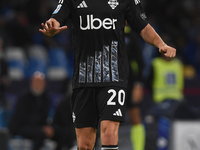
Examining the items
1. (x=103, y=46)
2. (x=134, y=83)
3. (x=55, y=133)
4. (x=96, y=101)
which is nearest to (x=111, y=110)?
(x=96, y=101)

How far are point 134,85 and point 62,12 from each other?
2786 mm

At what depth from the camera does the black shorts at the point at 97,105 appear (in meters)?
4.33

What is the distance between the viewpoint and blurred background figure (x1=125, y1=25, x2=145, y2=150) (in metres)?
6.93

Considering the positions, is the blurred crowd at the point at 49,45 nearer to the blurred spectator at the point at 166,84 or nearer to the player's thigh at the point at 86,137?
the blurred spectator at the point at 166,84

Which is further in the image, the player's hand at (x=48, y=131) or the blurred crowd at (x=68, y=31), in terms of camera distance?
the blurred crowd at (x=68, y=31)

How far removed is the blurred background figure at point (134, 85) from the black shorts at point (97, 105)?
2382 millimetres

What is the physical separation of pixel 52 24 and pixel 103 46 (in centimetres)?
54

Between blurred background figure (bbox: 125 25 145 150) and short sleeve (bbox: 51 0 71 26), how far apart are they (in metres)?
2.24

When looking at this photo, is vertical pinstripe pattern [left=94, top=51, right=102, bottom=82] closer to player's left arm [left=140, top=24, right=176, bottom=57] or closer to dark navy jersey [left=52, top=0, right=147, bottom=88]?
dark navy jersey [left=52, top=0, right=147, bottom=88]

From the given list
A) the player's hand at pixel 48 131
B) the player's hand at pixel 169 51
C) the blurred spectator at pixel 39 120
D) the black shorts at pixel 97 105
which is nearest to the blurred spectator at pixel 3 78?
the blurred spectator at pixel 39 120

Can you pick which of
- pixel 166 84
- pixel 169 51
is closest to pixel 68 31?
pixel 166 84

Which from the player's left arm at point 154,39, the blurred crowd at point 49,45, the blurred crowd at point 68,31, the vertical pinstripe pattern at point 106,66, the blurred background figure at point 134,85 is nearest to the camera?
the player's left arm at point 154,39

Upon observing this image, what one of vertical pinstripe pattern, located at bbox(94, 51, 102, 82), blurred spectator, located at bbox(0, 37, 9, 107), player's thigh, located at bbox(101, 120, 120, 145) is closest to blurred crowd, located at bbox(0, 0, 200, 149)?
blurred spectator, located at bbox(0, 37, 9, 107)

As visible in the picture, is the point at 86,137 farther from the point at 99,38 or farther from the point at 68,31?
the point at 68,31
